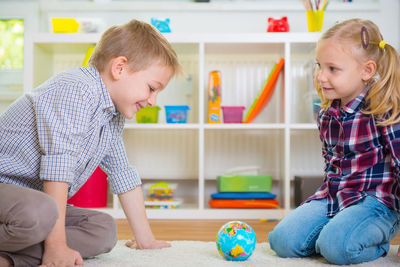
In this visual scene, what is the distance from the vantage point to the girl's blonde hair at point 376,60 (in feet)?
3.84

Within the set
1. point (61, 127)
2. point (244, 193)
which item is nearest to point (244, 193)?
point (244, 193)

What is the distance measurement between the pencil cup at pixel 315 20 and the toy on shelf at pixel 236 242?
128 centimetres

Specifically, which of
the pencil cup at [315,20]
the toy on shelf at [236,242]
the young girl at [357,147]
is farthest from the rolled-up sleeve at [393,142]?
the pencil cup at [315,20]

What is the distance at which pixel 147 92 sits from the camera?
1101mm

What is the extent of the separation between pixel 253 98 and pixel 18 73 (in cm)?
122

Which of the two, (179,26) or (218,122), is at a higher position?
(179,26)

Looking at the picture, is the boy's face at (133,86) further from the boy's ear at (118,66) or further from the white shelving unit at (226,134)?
the white shelving unit at (226,134)

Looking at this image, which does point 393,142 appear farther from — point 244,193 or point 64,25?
point 64,25

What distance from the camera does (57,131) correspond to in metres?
0.97

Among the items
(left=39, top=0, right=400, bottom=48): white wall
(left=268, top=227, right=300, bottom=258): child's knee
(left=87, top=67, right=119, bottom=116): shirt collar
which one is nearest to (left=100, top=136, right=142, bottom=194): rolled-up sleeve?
(left=87, top=67, right=119, bottom=116): shirt collar

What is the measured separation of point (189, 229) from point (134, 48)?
2.64 ft

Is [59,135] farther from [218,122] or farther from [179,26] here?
[179,26]

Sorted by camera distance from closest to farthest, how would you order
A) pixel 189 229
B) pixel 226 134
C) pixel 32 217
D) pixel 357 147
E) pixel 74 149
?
1. pixel 32 217
2. pixel 74 149
3. pixel 357 147
4. pixel 189 229
5. pixel 226 134

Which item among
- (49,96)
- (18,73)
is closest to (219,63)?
(18,73)
